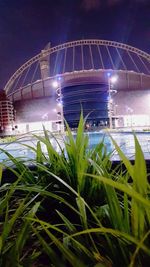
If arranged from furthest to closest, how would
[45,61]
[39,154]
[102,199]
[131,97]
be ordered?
1. [45,61]
2. [131,97]
3. [39,154]
4. [102,199]

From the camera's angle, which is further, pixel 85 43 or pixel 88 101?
pixel 85 43

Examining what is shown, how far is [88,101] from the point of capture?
5362cm

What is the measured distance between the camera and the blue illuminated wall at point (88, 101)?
52.6 meters

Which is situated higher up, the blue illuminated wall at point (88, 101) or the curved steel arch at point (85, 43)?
the curved steel arch at point (85, 43)

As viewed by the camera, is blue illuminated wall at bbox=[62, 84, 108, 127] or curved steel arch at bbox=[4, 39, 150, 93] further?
curved steel arch at bbox=[4, 39, 150, 93]

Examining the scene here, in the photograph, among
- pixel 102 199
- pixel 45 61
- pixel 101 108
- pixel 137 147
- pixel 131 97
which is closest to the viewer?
pixel 137 147

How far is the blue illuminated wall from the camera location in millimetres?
52594

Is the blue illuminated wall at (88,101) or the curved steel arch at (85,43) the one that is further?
the curved steel arch at (85,43)

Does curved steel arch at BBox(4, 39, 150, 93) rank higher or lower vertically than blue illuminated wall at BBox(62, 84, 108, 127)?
higher

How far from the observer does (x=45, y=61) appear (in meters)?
83.9

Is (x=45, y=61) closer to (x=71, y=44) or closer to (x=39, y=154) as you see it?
(x=71, y=44)

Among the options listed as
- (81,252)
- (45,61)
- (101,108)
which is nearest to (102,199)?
(81,252)

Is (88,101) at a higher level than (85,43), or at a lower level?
lower

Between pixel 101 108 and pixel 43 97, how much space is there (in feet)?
58.3
